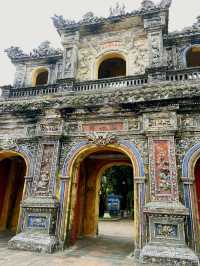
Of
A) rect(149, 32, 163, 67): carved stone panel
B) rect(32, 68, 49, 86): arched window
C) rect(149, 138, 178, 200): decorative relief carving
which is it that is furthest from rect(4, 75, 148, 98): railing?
rect(149, 138, 178, 200): decorative relief carving

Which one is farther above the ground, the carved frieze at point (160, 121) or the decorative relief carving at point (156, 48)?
the decorative relief carving at point (156, 48)

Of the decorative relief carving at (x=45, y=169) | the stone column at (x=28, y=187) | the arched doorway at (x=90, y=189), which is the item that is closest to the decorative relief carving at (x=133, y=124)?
the arched doorway at (x=90, y=189)

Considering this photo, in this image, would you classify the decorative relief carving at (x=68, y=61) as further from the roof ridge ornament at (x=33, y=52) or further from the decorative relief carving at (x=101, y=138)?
the decorative relief carving at (x=101, y=138)

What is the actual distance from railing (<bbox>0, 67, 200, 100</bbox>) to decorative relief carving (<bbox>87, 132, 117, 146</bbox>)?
7.33ft

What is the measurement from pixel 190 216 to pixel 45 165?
14.7 feet

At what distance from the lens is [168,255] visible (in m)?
5.34

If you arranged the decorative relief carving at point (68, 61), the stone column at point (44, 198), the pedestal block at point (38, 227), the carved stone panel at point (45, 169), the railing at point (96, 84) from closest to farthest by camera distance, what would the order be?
the pedestal block at point (38, 227)
the stone column at point (44, 198)
the carved stone panel at point (45, 169)
the railing at point (96, 84)
the decorative relief carving at point (68, 61)

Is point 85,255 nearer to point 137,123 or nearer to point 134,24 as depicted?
point 137,123

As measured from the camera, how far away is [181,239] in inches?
217

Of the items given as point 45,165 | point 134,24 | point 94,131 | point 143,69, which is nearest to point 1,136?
point 45,165

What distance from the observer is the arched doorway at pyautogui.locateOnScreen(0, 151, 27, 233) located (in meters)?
10.0

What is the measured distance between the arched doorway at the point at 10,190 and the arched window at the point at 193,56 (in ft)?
29.0

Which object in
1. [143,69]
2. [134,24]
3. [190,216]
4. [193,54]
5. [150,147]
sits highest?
[134,24]

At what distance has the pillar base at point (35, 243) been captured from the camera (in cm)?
611
